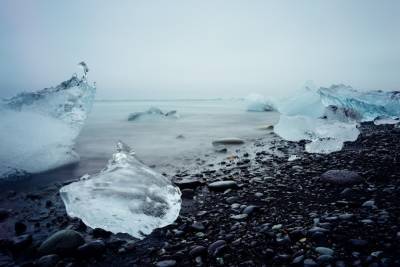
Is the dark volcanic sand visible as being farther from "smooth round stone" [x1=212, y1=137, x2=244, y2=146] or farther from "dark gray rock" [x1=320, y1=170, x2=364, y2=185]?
"smooth round stone" [x1=212, y1=137, x2=244, y2=146]

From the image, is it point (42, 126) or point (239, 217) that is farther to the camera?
point (42, 126)

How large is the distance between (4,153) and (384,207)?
5.55 m

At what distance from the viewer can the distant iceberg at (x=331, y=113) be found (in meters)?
7.42

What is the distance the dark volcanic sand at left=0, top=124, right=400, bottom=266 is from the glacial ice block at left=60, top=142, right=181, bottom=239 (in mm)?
119

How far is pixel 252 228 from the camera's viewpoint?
8.93 feet

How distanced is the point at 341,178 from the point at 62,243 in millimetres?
3419

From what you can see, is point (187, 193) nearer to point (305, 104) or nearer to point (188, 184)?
point (188, 184)

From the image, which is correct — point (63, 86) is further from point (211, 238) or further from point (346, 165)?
point (346, 165)

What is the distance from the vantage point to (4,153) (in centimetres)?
478

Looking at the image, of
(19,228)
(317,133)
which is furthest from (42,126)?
(317,133)

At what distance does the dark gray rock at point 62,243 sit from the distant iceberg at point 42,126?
9.66 feet

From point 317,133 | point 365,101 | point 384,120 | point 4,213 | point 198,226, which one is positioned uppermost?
point 365,101

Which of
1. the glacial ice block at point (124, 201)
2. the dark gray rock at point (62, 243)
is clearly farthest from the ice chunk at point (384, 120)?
the dark gray rock at point (62, 243)

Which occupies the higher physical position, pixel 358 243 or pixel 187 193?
pixel 358 243
